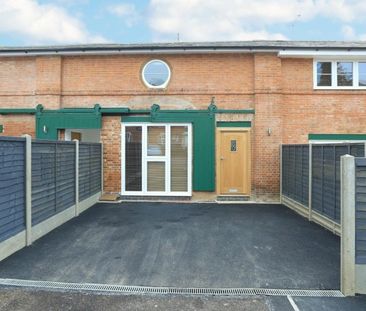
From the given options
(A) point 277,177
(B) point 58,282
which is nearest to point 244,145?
(A) point 277,177

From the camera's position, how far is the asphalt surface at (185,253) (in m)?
4.32

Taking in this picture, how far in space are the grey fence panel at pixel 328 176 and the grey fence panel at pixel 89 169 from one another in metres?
5.97

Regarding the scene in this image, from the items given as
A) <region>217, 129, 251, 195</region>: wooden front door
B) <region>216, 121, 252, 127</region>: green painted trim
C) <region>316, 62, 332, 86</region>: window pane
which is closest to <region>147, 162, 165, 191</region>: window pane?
<region>217, 129, 251, 195</region>: wooden front door

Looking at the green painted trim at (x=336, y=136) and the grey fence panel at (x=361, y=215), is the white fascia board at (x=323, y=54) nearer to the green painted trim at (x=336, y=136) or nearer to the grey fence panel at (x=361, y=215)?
the green painted trim at (x=336, y=136)

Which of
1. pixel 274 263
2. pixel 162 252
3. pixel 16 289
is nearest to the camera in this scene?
pixel 16 289

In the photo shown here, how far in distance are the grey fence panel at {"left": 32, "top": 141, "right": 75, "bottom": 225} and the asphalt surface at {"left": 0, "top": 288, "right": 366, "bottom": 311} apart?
2427 millimetres

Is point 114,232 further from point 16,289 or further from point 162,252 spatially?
point 16,289

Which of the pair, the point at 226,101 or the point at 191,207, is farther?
the point at 226,101

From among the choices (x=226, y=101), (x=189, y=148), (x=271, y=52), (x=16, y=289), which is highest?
(x=271, y=52)

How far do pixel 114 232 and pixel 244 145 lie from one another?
5.56 metres

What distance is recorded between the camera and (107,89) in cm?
1080

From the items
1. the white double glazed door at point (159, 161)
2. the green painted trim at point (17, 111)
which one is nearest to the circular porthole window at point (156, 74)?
the white double glazed door at point (159, 161)

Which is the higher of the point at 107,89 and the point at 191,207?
the point at 107,89

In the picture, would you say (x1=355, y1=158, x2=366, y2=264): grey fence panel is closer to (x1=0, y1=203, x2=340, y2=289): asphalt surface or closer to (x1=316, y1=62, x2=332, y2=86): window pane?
(x1=0, y1=203, x2=340, y2=289): asphalt surface
